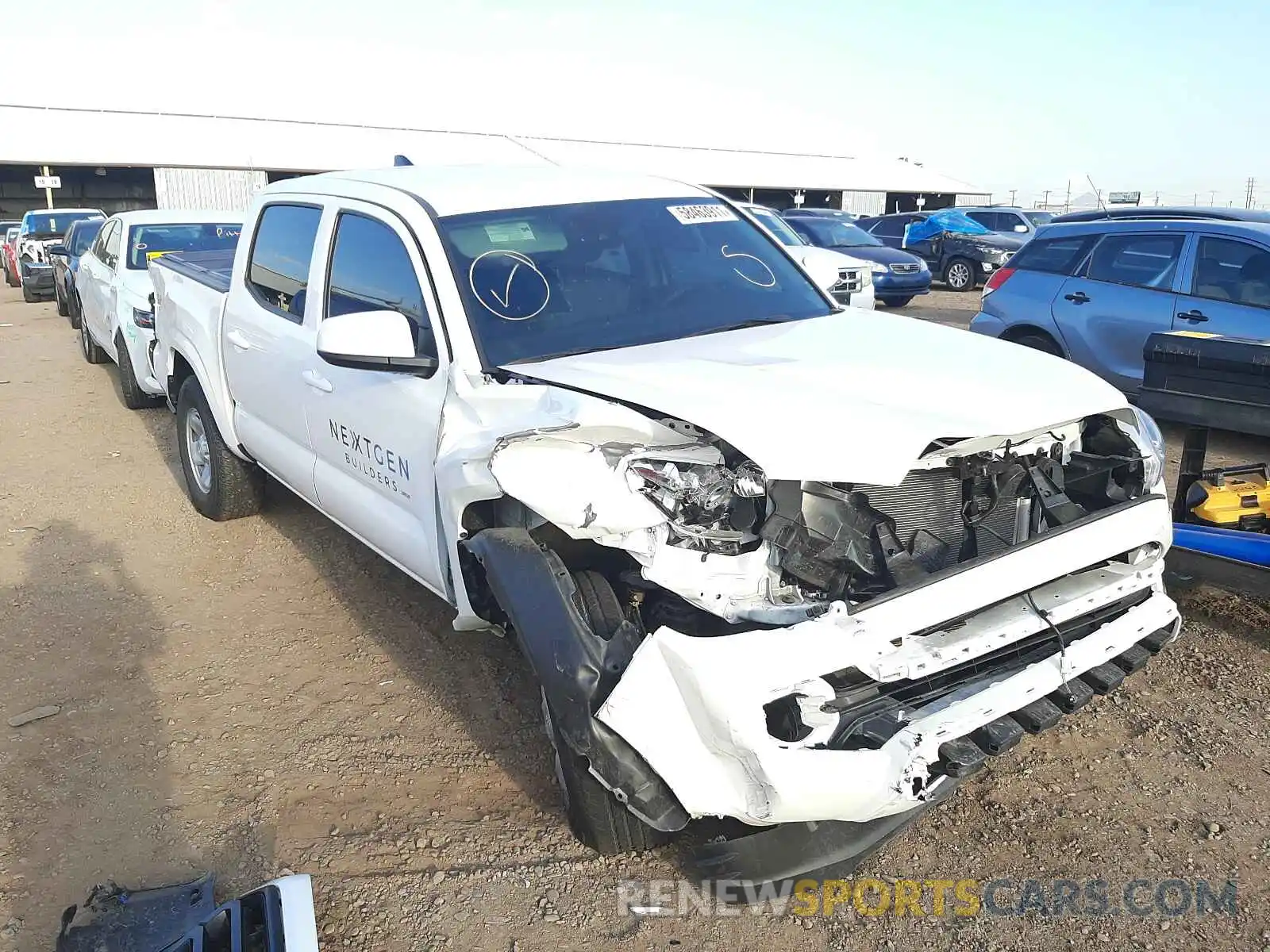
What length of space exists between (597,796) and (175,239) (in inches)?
358

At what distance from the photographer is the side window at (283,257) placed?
14.5 ft

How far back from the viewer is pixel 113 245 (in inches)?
402

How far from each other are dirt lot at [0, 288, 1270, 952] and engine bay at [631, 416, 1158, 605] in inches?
34.9

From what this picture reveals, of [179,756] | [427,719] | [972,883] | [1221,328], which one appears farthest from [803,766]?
[1221,328]

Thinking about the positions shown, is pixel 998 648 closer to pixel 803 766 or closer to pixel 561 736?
pixel 803 766

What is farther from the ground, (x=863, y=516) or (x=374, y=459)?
(x=863, y=516)

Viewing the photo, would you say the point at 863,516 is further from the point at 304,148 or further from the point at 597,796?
the point at 304,148

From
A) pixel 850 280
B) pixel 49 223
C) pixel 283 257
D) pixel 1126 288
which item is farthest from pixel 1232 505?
pixel 49 223

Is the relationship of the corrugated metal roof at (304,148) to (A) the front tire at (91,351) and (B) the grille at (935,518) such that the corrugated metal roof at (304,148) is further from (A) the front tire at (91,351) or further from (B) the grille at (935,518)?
(B) the grille at (935,518)

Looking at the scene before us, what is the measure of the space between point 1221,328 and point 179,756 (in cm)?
682

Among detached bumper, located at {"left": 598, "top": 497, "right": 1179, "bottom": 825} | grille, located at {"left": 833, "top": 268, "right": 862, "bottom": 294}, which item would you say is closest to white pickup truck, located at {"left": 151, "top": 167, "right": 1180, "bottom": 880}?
detached bumper, located at {"left": 598, "top": 497, "right": 1179, "bottom": 825}

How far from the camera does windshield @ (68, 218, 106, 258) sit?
591 inches

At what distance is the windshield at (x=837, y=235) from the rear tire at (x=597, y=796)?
565 inches

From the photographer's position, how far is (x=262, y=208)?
16.6 ft
